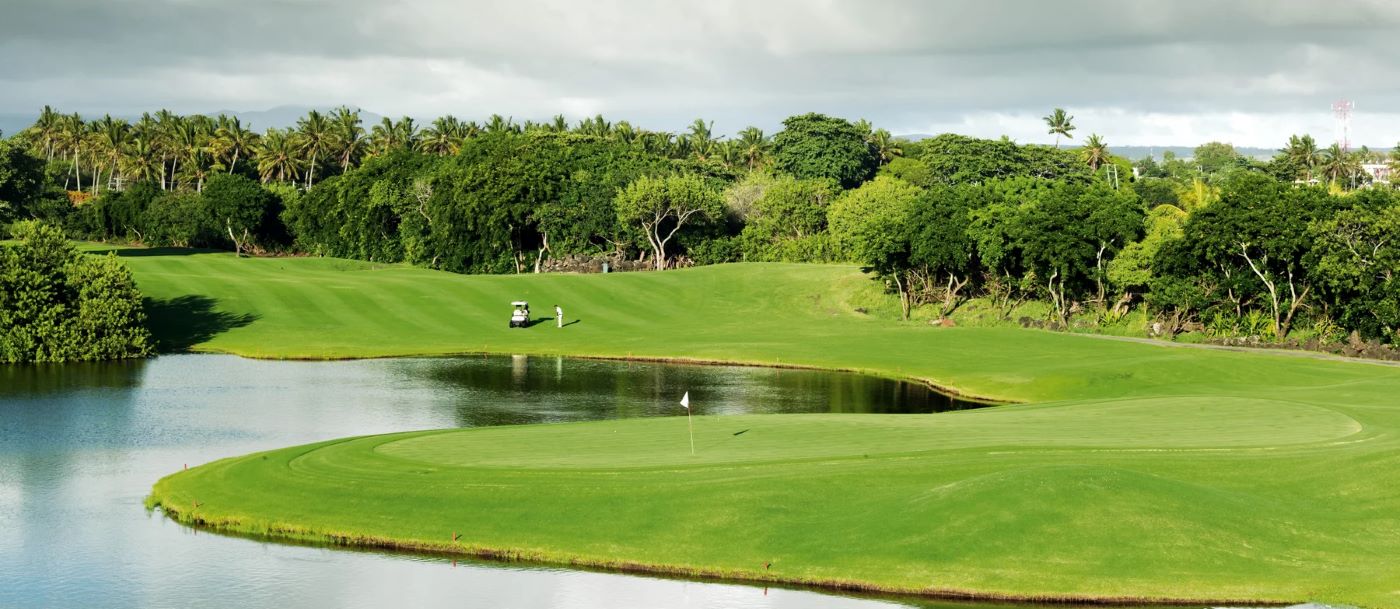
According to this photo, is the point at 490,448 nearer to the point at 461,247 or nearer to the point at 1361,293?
the point at 1361,293

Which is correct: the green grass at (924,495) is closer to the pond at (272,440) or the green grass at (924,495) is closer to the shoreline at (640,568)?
the shoreline at (640,568)

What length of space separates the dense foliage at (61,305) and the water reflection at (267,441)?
3381mm

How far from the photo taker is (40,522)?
37625 millimetres

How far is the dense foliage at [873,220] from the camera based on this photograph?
7962 cm

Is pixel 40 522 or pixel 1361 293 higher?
pixel 1361 293

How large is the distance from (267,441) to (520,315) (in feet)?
141

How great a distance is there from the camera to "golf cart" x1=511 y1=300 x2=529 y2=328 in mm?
92625

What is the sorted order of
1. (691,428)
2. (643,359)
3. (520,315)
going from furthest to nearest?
1. (520,315)
2. (643,359)
3. (691,428)

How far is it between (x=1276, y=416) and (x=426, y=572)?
29.7 meters

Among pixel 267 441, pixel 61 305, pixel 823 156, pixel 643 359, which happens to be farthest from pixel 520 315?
pixel 823 156

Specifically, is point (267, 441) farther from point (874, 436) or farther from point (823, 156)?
point (823, 156)

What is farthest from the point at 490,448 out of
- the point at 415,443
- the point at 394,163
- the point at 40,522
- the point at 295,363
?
the point at 394,163

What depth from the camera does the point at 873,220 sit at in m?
104

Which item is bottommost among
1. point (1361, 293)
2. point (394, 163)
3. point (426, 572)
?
point (426, 572)
